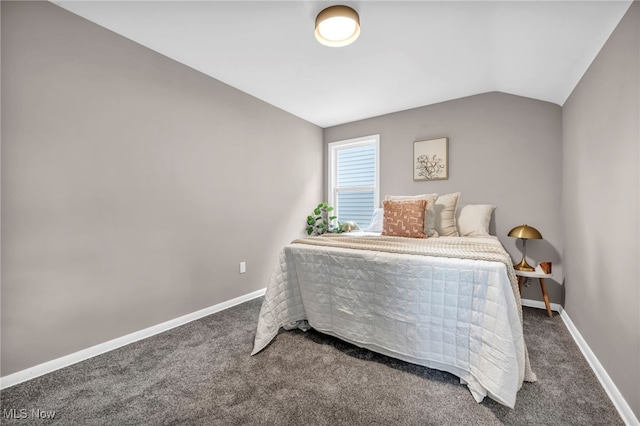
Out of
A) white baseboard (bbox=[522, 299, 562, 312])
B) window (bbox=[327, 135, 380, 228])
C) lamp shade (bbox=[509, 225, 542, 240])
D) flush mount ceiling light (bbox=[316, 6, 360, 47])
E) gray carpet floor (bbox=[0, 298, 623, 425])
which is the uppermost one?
flush mount ceiling light (bbox=[316, 6, 360, 47])

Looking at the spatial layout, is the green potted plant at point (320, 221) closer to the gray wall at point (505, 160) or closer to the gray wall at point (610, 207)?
the gray wall at point (505, 160)

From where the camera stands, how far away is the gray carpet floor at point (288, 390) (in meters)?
1.33

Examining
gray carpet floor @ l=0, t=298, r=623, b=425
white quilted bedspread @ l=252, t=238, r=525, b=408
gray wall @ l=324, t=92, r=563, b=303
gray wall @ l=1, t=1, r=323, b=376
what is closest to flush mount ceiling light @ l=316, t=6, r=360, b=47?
gray wall @ l=1, t=1, r=323, b=376

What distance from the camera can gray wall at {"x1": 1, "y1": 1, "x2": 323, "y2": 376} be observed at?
5.32ft

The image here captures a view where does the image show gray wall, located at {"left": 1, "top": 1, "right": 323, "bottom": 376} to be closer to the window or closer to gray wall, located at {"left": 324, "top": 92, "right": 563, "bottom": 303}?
the window

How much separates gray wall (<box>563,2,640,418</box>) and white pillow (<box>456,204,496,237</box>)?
0.67 meters

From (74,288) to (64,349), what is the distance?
1.29 ft

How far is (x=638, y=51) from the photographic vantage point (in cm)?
127

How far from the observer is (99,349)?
6.31 ft

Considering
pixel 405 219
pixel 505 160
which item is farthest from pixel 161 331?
pixel 505 160

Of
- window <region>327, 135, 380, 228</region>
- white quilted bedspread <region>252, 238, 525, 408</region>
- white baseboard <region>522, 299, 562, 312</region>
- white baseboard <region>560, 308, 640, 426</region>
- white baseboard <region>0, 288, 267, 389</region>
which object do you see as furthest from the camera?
window <region>327, 135, 380, 228</region>

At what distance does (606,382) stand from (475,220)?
5.12 feet

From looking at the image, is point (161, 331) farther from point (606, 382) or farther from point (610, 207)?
point (610, 207)

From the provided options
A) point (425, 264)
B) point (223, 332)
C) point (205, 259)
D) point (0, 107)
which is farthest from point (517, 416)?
point (0, 107)
